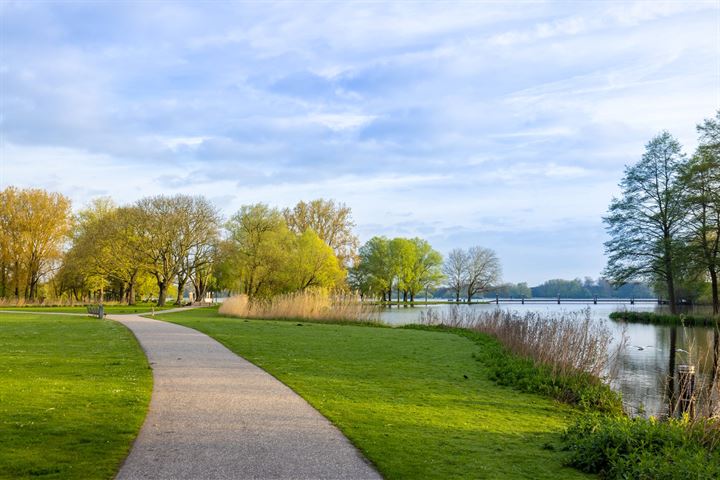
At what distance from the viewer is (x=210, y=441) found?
5.95m

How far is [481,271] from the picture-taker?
7800 cm

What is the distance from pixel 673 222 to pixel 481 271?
40508 mm

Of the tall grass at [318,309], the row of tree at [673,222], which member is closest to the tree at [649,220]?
the row of tree at [673,222]

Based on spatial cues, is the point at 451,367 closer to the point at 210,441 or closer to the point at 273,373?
the point at 273,373

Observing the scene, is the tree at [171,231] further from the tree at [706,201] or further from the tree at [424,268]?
the tree at [706,201]

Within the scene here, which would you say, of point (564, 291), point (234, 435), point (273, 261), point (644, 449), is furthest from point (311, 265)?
point (564, 291)

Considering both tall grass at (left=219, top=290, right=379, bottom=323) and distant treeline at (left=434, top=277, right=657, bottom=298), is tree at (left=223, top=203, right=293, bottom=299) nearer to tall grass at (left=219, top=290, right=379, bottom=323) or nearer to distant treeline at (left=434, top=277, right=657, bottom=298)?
tall grass at (left=219, top=290, right=379, bottom=323)

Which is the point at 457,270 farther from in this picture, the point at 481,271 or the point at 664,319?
the point at 664,319

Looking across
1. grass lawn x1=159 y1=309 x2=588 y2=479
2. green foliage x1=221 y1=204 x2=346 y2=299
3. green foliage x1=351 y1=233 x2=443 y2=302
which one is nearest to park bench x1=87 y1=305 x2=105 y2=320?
grass lawn x1=159 y1=309 x2=588 y2=479

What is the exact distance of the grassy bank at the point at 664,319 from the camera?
31.1m

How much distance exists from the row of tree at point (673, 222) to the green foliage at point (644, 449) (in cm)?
3273

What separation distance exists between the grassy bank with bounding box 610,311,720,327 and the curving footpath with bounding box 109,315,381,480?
28.2 m

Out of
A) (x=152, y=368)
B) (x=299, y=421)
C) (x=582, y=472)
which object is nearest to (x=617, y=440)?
(x=582, y=472)

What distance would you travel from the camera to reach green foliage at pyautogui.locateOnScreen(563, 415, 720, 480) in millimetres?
5156
